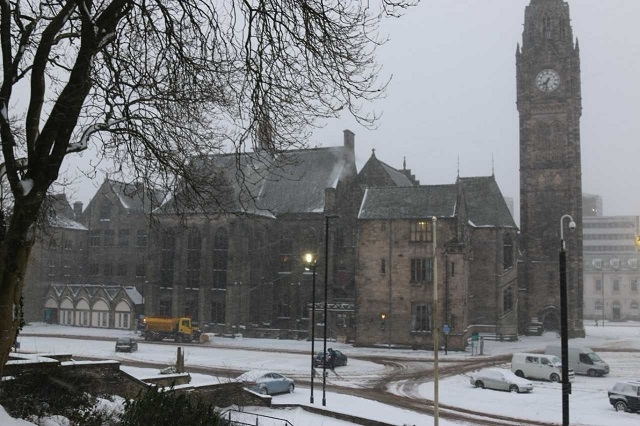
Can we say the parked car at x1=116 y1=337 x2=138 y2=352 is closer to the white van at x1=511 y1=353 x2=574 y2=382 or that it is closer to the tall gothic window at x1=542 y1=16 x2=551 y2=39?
the white van at x1=511 y1=353 x2=574 y2=382

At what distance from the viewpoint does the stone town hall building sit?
54.2 metres

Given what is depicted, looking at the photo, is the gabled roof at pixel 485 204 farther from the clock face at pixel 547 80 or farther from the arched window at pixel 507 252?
the clock face at pixel 547 80

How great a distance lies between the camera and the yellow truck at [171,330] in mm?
56219

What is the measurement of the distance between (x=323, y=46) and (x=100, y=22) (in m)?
3.68

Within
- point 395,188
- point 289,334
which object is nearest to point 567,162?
point 395,188

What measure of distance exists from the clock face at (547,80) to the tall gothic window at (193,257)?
→ 40.2 meters

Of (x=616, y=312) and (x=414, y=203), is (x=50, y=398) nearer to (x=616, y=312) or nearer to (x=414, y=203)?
(x=414, y=203)

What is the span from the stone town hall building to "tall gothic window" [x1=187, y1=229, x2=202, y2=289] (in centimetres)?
12

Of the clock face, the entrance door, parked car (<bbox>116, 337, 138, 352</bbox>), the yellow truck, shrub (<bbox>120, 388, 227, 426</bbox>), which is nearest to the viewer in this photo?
shrub (<bbox>120, 388, 227, 426</bbox>)

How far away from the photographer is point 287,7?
35.9ft

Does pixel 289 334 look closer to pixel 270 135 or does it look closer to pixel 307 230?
pixel 307 230

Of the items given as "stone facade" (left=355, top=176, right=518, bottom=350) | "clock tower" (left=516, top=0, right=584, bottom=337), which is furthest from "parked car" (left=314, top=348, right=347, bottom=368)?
"clock tower" (left=516, top=0, right=584, bottom=337)

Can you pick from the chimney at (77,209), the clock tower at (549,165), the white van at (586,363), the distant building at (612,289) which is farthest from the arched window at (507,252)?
the distant building at (612,289)

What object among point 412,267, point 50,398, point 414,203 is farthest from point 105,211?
point 50,398
